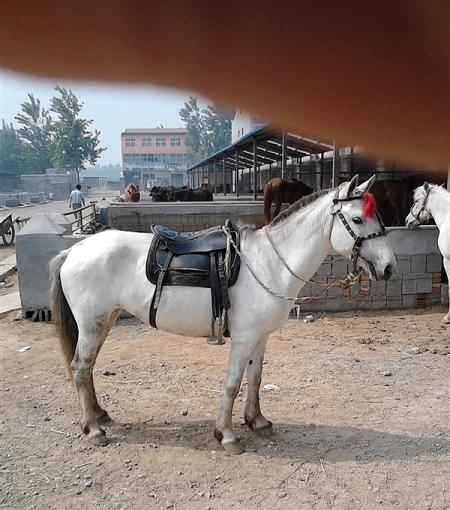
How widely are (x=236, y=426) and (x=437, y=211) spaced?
3.81 meters

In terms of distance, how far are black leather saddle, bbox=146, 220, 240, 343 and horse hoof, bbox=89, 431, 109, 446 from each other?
815mm

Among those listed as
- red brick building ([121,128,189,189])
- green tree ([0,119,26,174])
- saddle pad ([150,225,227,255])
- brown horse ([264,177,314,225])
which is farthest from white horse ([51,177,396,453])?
green tree ([0,119,26,174])

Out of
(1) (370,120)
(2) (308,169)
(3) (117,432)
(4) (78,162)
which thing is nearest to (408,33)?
(1) (370,120)

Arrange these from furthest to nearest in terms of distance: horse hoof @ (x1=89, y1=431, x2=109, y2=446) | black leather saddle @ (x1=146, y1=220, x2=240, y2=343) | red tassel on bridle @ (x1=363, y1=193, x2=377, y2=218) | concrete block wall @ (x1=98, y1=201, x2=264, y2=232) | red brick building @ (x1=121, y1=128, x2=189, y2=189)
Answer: red brick building @ (x1=121, y1=128, x2=189, y2=189) < concrete block wall @ (x1=98, y1=201, x2=264, y2=232) < horse hoof @ (x1=89, y1=431, x2=109, y2=446) < black leather saddle @ (x1=146, y1=220, x2=240, y2=343) < red tassel on bridle @ (x1=363, y1=193, x2=377, y2=218)

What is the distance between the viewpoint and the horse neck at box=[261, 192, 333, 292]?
2631mm

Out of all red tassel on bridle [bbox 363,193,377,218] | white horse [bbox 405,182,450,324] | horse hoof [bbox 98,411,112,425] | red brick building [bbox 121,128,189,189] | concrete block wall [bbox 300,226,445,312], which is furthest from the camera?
red brick building [bbox 121,128,189,189]

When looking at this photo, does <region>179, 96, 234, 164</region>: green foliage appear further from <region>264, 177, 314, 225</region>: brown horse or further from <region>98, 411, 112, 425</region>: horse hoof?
<region>98, 411, 112, 425</region>: horse hoof

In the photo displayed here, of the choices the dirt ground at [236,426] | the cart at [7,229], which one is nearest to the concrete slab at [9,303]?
the dirt ground at [236,426]

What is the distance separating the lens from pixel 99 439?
274cm

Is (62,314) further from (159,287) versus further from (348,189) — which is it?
(348,189)

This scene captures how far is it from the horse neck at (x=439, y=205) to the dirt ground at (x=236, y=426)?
140 centimetres

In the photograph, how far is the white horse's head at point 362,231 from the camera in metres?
2.46

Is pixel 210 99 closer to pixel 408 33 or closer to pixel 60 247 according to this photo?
pixel 408 33

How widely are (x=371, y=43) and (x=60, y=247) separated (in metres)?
4.10
